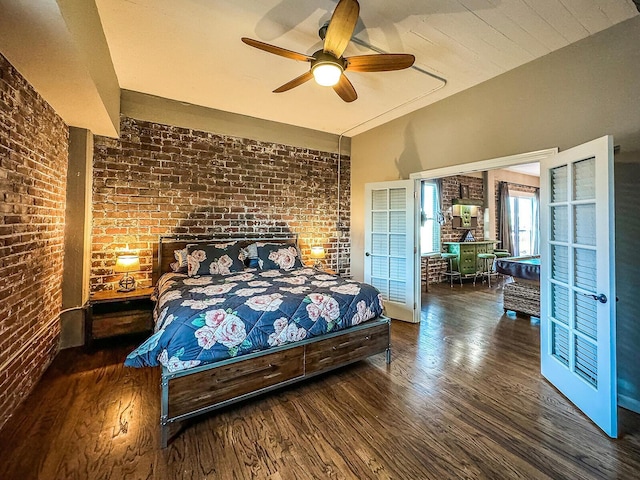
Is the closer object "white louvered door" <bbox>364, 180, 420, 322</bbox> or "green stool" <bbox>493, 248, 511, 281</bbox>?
"white louvered door" <bbox>364, 180, 420, 322</bbox>

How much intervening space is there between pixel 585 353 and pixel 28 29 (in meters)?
4.06

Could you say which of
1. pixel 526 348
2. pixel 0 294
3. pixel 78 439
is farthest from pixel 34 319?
pixel 526 348

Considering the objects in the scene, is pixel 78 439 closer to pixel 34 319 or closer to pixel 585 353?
pixel 34 319

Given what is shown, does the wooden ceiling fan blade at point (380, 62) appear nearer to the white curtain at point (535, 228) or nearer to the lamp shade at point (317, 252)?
the lamp shade at point (317, 252)

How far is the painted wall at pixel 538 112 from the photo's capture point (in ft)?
7.15

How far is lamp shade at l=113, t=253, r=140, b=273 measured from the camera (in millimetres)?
3168

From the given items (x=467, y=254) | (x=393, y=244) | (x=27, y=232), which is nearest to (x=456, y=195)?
(x=467, y=254)

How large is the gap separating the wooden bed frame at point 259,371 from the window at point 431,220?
4.26m

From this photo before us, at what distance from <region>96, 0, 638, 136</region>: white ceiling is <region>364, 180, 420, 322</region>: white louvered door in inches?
49.8

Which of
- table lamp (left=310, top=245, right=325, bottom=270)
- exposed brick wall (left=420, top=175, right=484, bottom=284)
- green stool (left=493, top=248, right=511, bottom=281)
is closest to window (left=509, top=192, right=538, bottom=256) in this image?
green stool (left=493, top=248, right=511, bottom=281)

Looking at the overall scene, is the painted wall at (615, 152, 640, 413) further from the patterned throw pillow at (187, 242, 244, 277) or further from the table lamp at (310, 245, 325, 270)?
the patterned throw pillow at (187, 242, 244, 277)

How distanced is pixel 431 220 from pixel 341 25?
541 centimetres

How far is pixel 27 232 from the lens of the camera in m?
2.23

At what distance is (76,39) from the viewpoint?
5.57ft
